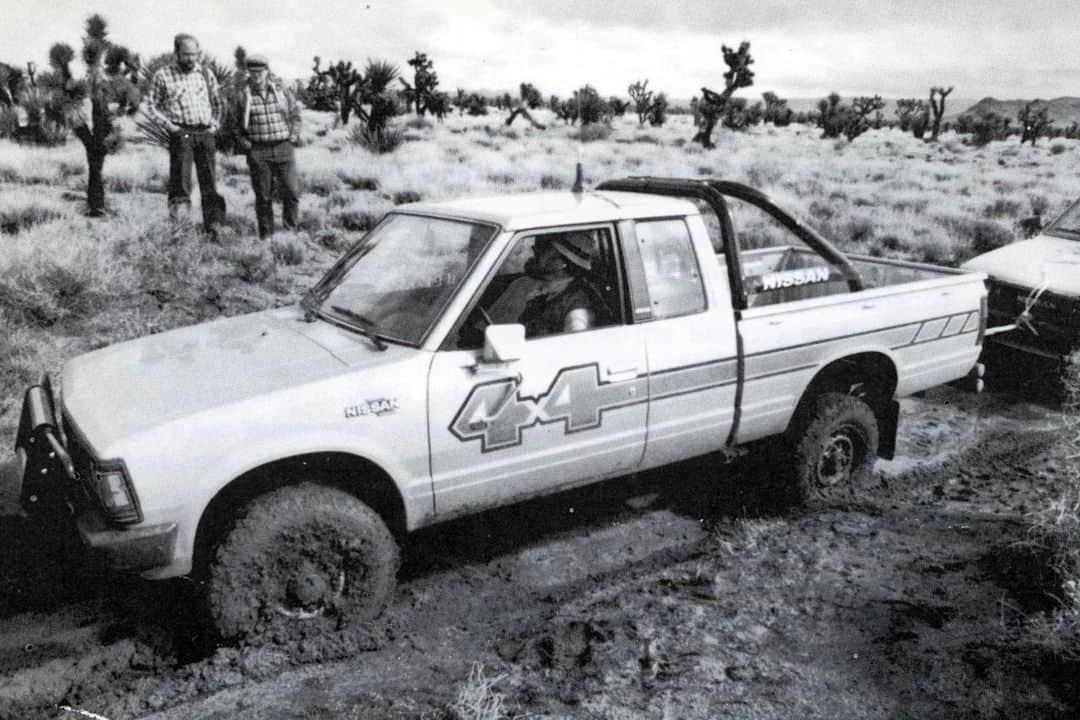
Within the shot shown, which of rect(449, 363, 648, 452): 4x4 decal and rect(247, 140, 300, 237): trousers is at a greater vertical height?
rect(247, 140, 300, 237): trousers

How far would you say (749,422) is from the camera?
15.1 ft

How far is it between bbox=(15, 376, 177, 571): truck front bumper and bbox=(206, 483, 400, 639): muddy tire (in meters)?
0.25

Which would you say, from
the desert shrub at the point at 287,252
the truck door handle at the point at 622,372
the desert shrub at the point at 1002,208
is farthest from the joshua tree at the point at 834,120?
the truck door handle at the point at 622,372

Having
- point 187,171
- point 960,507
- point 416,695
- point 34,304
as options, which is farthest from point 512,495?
point 187,171

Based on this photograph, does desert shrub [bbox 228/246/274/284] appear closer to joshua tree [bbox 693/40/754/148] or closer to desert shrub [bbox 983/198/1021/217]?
desert shrub [bbox 983/198/1021/217]

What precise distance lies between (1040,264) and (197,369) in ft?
22.5

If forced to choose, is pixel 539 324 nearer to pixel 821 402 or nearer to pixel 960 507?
pixel 821 402

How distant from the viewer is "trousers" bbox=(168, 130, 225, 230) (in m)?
9.65

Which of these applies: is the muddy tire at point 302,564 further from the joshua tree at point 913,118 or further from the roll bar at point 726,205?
the joshua tree at point 913,118

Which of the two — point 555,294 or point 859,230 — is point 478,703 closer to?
point 555,294

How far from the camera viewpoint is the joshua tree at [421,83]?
112 ft

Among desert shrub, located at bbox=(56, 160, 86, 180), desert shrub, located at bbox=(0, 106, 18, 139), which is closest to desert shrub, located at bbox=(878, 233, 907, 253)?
desert shrub, located at bbox=(56, 160, 86, 180)

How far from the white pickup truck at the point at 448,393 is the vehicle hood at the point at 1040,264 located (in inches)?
94.7

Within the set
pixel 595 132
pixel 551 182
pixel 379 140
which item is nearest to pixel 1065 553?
pixel 551 182
